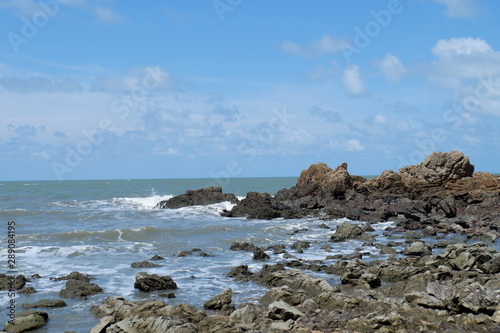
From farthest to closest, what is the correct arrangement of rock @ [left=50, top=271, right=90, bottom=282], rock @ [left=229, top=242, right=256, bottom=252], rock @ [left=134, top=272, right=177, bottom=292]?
1. rock @ [left=229, top=242, right=256, bottom=252]
2. rock @ [left=50, top=271, right=90, bottom=282]
3. rock @ [left=134, top=272, right=177, bottom=292]

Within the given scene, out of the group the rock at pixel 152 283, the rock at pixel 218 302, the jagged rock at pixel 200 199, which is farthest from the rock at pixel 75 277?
the jagged rock at pixel 200 199

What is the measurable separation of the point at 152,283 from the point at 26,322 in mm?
4171

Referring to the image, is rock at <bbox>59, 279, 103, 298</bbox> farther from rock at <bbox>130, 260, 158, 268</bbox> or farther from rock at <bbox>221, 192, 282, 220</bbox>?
rock at <bbox>221, 192, 282, 220</bbox>

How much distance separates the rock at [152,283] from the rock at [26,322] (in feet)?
10.9

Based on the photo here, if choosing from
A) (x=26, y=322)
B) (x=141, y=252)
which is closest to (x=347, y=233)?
(x=141, y=252)

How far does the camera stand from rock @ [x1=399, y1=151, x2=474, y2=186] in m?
39.4

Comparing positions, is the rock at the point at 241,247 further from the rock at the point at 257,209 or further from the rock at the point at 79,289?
the rock at the point at 257,209

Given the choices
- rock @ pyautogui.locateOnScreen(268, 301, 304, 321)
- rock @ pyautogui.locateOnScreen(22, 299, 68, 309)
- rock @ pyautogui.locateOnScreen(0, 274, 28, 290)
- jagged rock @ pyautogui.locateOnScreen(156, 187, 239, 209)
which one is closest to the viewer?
rock @ pyautogui.locateOnScreen(268, 301, 304, 321)

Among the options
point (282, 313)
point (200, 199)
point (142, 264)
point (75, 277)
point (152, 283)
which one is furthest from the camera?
point (200, 199)

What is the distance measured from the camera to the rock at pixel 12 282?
14.2 meters

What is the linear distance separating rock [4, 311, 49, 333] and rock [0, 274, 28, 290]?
3.42 meters

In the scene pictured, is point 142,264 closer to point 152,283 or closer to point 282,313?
point 152,283

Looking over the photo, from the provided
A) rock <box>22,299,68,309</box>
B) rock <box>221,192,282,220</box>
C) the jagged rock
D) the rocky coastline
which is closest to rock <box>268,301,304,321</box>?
the rocky coastline

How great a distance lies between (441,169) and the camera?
3988cm
